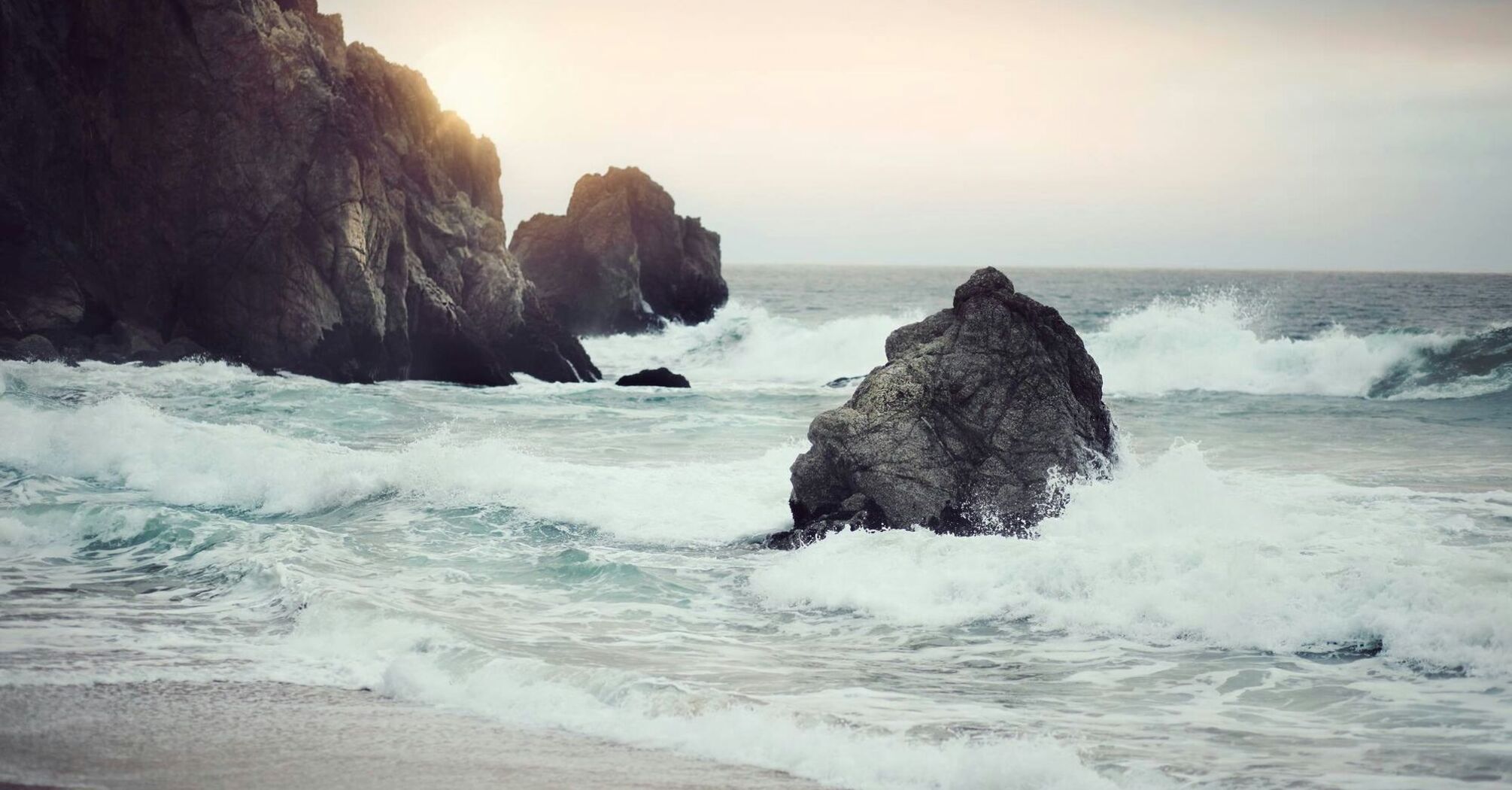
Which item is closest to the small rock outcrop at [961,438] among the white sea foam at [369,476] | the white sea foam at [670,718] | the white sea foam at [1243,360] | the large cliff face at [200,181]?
the white sea foam at [369,476]

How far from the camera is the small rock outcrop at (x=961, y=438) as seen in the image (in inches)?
459

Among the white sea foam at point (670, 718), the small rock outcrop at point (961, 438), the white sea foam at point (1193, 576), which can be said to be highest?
the small rock outcrop at point (961, 438)

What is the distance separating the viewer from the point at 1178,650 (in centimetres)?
860

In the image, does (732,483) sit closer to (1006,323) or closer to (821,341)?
(1006,323)

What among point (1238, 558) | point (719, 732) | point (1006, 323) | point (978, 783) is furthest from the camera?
point (1006, 323)

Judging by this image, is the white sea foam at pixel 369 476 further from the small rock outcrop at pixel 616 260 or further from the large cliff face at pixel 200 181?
the small rock outcrop at pixel 616 260

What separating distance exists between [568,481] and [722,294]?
4881cm

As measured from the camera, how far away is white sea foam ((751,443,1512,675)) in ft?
27.9

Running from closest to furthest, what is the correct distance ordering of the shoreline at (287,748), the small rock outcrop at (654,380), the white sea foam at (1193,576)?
1. the shoreline at (287,748)
2. the white sea foam at (1193,576)
3. the small rock outcrop at (654,380)

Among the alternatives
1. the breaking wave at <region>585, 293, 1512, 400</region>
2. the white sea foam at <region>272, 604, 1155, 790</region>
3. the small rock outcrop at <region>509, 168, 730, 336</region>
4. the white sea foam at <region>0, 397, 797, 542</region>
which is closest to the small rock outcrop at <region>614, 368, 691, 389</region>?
the breaking wave at <region>585, 293, 1512, 400</region>

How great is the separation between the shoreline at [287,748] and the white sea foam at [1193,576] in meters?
3.79

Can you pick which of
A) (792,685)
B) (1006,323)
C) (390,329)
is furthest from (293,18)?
(792,685)

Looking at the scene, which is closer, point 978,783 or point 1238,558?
point 978,783

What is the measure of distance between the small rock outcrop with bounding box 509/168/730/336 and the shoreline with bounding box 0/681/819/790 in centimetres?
4403
